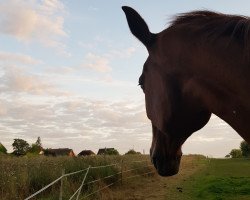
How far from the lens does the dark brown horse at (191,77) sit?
1502mm

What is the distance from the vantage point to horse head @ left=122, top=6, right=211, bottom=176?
5.63 ft

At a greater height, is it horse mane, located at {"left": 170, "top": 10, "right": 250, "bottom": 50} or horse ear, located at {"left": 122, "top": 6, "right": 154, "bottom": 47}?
horse ear, located at {"left": 122, "top": 6, "right": 154, "bottom": 47}

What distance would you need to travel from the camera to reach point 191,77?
1.67 meters

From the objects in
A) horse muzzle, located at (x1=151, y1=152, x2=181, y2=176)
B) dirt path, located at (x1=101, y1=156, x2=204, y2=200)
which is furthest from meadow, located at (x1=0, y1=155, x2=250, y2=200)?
horse muzzle, located at (x1=151, y1=152, x2=181, y2=176)

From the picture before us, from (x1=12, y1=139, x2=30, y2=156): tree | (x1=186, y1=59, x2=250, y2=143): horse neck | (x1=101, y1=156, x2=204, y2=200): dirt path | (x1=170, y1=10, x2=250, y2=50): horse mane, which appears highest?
(x1=12, y1=139, x2=30, y2=156): tree

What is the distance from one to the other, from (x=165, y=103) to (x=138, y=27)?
0.44 metres

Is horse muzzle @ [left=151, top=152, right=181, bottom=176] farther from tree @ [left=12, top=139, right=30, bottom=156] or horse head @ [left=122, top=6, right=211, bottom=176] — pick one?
tree @ [left=12, top=139, right=30, bottom=156]

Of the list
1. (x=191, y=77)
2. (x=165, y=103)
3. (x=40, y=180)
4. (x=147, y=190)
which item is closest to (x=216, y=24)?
(x=191, y=77)

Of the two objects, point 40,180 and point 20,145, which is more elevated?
point 20,145

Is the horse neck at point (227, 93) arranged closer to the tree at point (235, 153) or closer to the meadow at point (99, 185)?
the meadow at point (99, 185)

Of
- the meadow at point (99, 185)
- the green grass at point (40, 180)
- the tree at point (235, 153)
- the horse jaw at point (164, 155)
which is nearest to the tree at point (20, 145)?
the tree at point (235, 153)

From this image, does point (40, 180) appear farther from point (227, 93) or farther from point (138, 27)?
point (227, 93)

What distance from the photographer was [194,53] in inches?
65.5

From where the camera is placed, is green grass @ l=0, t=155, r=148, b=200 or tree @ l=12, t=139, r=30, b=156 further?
tree @ l=12, t=139, r=30, b=156
